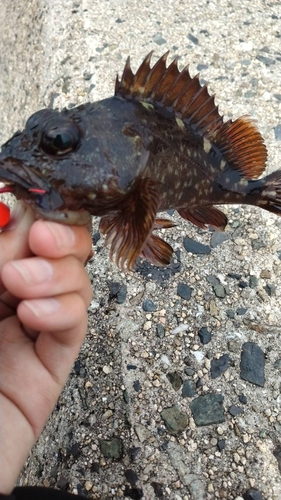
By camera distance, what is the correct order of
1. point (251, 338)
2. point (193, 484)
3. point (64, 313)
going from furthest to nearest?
1. point (251, 338)
2. point (193, 484)
3. point (64, 313)

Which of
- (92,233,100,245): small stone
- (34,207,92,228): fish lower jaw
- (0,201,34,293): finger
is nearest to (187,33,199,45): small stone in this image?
(92,233,100,245): small stone

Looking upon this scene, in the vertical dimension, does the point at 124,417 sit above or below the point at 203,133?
below

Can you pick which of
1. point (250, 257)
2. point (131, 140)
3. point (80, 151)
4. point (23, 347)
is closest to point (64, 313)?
point (23, 347)

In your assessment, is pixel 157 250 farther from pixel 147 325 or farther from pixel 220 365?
pixel 220 365

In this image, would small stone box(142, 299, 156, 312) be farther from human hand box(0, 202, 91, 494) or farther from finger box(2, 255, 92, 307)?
finger box(2, 255, 92, 307)

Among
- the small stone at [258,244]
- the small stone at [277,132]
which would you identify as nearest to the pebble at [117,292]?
the small stone at [258,244]

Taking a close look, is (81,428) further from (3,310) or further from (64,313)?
(64,313)

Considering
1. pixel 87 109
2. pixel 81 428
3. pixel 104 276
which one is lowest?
pixel 81 428
